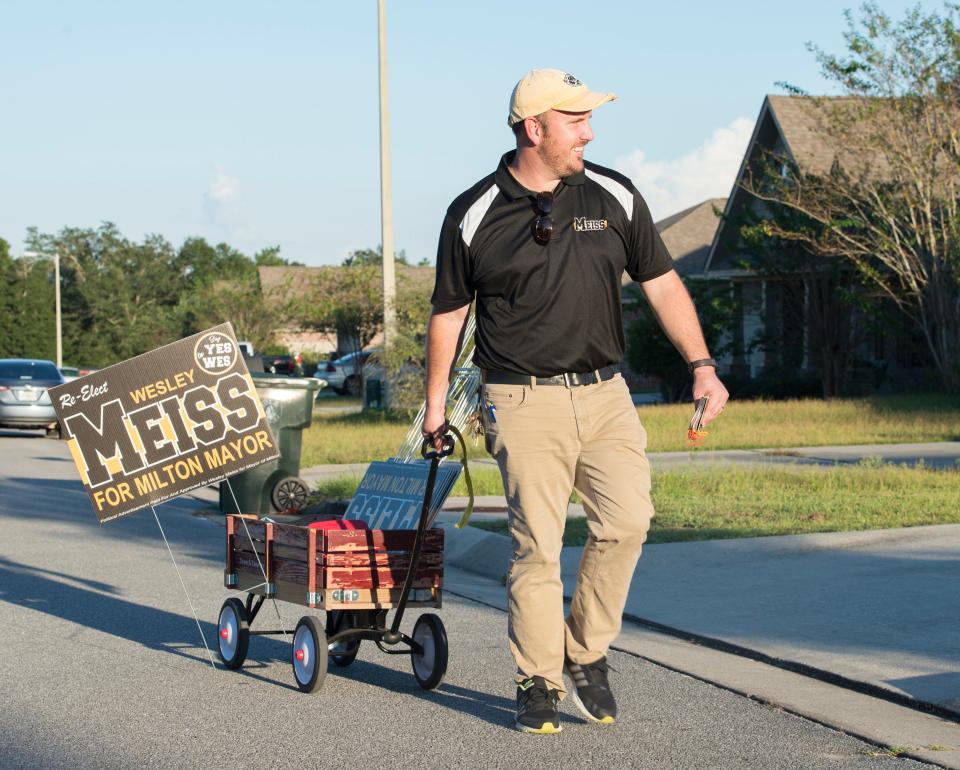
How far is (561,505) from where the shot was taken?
18.0 ft

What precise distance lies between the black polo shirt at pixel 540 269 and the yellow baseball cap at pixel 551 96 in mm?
265

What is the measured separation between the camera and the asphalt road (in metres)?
5.18

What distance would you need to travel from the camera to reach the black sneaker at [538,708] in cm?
537

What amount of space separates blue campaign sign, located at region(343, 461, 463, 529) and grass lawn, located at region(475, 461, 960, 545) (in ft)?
11.6

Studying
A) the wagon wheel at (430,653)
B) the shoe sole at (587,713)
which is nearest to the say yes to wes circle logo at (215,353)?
the wagon wheel at (430,653)

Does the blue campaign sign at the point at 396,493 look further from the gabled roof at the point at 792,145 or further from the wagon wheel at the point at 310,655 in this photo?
the gabled roof at the point at 792,145

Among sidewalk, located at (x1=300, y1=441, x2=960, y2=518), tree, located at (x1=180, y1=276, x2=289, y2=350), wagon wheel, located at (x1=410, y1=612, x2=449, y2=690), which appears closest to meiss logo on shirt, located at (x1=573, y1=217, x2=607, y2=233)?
wagon wheel, located at (x1=410, y1=612, x2=449, y2=690)

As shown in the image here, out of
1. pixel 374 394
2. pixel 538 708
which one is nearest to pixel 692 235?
pixel 374 394

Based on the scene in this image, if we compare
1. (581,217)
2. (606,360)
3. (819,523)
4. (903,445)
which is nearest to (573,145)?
(581,217)

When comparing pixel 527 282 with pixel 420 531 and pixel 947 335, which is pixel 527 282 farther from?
pixel 947 335

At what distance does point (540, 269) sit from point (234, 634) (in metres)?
2.45

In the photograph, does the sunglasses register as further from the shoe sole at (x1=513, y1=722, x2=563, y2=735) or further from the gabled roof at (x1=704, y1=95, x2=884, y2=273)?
the gabled roof at (x1=704, y1=95, x2=884, y2=273)

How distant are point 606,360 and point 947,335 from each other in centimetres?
2339

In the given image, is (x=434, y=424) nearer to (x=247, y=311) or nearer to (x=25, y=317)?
(x=247, y=311)
